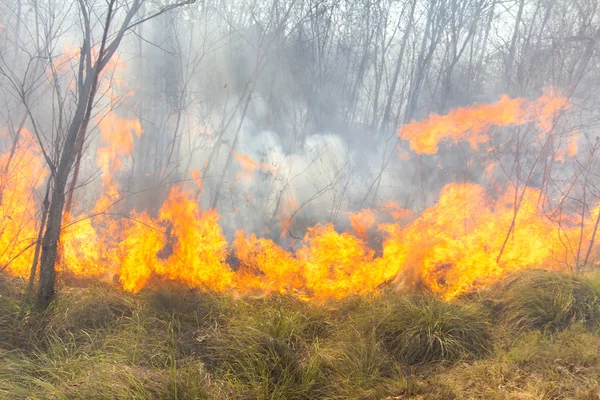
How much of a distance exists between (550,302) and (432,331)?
4.90ft

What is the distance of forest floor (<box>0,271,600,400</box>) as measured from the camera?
270cm

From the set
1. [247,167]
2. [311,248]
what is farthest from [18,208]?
[247,167]

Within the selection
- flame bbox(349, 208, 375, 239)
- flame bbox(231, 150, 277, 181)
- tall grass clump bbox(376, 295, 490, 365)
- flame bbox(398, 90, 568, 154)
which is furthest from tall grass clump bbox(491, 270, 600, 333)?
flame bbox(231, 150, 277, 181)

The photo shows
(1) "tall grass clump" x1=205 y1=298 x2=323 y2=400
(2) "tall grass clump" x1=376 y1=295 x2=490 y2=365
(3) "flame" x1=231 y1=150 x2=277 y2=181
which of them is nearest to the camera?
(1) "tall grass clump" x1=205 y1=298 x2=323 y2=400

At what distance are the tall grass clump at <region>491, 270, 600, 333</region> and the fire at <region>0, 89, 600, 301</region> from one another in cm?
56

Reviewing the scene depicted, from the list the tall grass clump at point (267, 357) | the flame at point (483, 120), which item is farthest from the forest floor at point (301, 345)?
the flame at point (483, 120)

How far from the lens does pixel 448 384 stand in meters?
2.90

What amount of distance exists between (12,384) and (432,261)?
4479 millimetres

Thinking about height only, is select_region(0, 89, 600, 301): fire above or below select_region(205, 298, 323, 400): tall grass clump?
above

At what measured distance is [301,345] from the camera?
3.50m

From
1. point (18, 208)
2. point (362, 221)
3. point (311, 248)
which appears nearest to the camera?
point (18, 208)

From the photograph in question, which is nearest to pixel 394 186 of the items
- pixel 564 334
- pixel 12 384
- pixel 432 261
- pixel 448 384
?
pixel 432 261

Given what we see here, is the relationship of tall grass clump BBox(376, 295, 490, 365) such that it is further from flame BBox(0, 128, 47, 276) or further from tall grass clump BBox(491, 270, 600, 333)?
flame BBox(0, 128, 47, 276)

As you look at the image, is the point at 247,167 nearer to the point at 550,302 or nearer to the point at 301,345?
the point at 301,345
